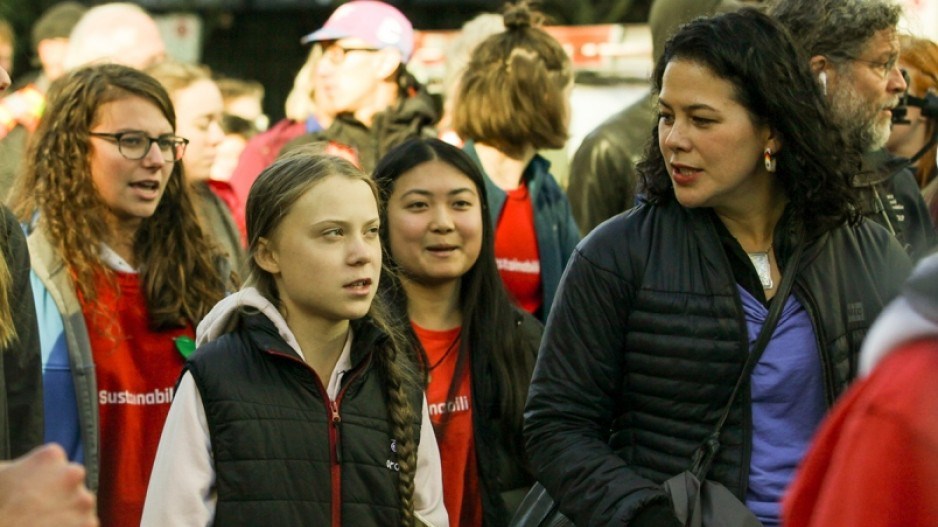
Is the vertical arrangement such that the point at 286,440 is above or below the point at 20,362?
below

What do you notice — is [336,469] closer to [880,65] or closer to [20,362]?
[20,362]

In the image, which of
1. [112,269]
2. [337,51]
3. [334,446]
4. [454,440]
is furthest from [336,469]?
[337,51]

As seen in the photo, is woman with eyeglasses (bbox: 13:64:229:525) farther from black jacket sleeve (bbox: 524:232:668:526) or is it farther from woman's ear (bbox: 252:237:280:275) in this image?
black jacket sleeve (bbox: 524:232:668:526)

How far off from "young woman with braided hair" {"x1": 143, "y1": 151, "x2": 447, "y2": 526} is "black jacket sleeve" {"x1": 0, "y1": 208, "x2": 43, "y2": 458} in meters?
0.52

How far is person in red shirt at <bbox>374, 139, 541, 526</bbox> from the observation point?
5.40 metres

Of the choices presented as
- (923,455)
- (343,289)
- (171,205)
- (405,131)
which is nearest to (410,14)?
(405,131)

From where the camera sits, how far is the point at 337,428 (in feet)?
14.6

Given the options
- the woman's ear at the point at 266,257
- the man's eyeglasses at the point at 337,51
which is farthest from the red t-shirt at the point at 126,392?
the man's eyeglasses at the point at 337,51

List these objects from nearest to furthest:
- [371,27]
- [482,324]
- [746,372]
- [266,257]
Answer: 1. [746,372]
2. [266,257]
3. [482,324]
4. [371,27]

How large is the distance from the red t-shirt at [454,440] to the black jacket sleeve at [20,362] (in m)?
1.31

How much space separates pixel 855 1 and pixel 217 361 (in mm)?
2483

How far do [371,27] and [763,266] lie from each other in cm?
487

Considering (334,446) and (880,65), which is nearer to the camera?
(334,446)

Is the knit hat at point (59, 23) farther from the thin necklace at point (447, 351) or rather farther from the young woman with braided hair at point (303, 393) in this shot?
the young woman with braided hair at point (303, 393)
